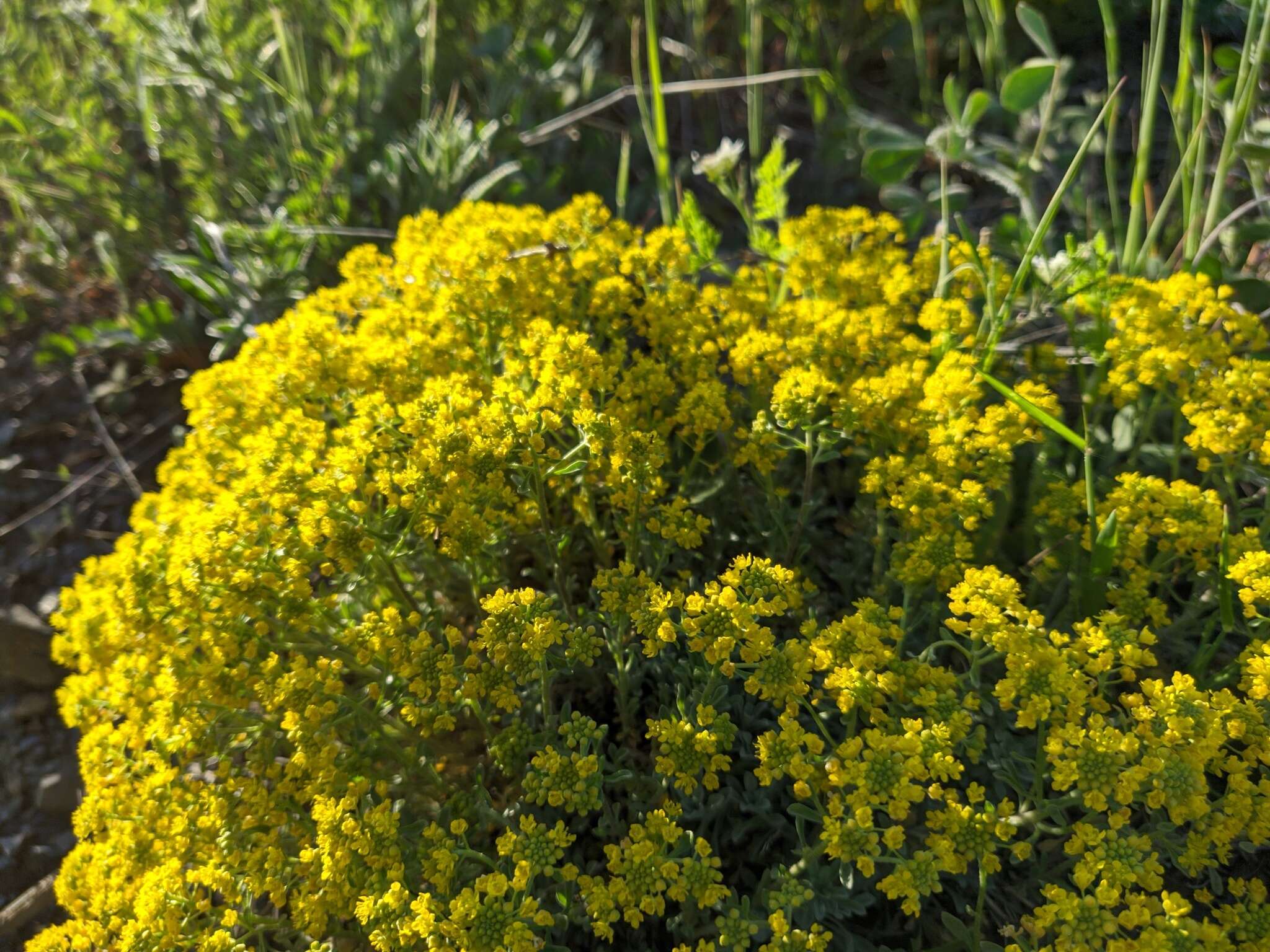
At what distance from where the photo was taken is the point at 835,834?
→ 1625 mm

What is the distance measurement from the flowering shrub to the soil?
3.33 ft

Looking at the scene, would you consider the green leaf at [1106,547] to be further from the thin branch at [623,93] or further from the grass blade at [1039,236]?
the thin branch at [623,93]

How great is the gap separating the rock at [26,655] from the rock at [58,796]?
0.42 metres

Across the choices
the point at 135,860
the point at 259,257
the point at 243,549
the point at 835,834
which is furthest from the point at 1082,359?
the point at 259,257

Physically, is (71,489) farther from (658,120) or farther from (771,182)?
(771,182)

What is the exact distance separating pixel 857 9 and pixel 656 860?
14.5 ft

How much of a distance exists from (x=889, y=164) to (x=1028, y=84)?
619 millimetres

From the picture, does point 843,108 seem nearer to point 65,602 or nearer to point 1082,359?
point 1082,359

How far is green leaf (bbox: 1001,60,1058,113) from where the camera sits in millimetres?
2980

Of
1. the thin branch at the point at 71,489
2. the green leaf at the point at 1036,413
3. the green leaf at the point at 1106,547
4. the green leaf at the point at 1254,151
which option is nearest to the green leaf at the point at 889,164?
the green leaf at the point at 1254,151

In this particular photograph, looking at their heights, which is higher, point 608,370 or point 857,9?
point 857,9

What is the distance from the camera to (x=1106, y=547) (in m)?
1.96

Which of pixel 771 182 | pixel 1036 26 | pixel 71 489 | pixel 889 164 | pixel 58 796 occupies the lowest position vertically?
pixel 58 796

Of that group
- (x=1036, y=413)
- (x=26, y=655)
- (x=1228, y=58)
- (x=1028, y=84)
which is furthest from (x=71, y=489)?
(x=1228, y=58)
